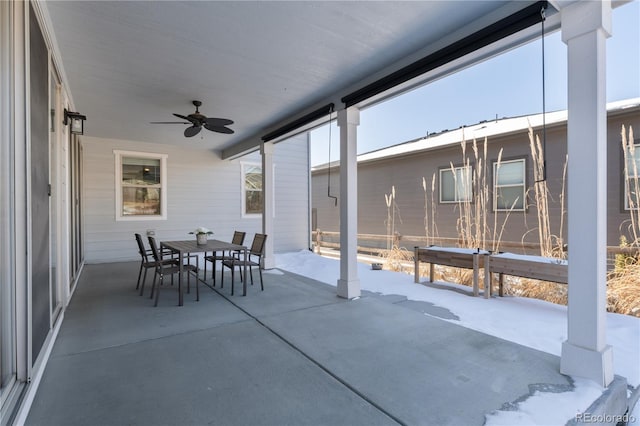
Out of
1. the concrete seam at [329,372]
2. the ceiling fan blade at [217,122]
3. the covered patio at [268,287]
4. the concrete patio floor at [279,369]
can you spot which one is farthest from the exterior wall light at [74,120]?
the concrete seam at [329,372]

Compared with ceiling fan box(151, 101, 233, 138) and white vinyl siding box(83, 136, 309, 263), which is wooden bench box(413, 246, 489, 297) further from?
white vinyl siding box(83, 136, 309, 263)

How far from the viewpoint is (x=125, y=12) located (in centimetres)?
271

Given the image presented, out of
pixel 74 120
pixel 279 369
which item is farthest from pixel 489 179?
pixel 74 120

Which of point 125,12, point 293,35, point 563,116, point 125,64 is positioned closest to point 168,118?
point 125,64

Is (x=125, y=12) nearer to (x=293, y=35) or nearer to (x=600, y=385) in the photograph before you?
(x=293, y=35)

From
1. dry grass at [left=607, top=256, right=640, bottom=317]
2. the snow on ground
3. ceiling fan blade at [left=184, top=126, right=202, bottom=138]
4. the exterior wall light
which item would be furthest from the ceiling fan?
dry grass at [left=607, top=256, right=640, bottom=317]

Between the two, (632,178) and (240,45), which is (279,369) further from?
A: (632,178)

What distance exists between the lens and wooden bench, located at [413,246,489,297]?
171 inches

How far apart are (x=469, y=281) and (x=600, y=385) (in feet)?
9.24

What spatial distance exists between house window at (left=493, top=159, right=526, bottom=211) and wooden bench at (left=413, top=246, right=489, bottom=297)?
2.72 m

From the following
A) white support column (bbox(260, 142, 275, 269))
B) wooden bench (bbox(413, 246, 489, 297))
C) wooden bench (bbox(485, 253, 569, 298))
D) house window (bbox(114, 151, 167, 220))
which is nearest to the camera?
wooden bench (bbox(485, 253, 569, 298))

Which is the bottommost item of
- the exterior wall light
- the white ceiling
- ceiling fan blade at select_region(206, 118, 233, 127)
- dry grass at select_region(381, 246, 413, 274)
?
dry grass at select_region(381, 246, 413, 274)

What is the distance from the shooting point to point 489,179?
7.06m

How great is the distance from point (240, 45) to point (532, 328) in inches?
157
